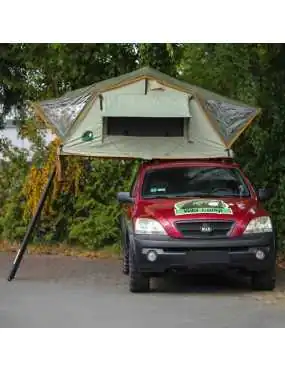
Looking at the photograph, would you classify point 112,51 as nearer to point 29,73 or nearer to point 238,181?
point 29,73

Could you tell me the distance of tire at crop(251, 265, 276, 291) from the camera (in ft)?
32.9

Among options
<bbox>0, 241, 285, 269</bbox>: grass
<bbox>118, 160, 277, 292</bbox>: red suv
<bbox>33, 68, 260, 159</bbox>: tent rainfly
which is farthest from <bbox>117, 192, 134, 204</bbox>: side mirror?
<bbox>0, 241, 285, 269</bbox>: grass

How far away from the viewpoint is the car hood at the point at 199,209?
9781mm

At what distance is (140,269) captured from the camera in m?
9.78

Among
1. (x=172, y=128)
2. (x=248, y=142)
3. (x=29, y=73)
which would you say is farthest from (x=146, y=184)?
(x=29, y=73)

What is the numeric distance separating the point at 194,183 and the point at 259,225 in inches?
55.1

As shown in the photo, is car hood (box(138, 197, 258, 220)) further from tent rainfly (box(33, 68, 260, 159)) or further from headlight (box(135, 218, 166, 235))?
tent rainfly (box(33, 68, 260, 159))

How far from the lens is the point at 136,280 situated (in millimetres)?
10039

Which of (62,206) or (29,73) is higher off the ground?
(29,73)

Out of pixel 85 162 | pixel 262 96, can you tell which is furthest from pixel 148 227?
pixel 85 162

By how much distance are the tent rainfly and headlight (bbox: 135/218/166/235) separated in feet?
5.78

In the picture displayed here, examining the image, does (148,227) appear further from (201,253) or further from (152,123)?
(152,123)

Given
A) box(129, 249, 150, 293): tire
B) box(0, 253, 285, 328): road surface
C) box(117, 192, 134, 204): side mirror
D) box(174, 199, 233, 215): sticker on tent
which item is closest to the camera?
box(0, 253, 285, 328): road surface

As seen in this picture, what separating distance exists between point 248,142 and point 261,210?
4781 mm
